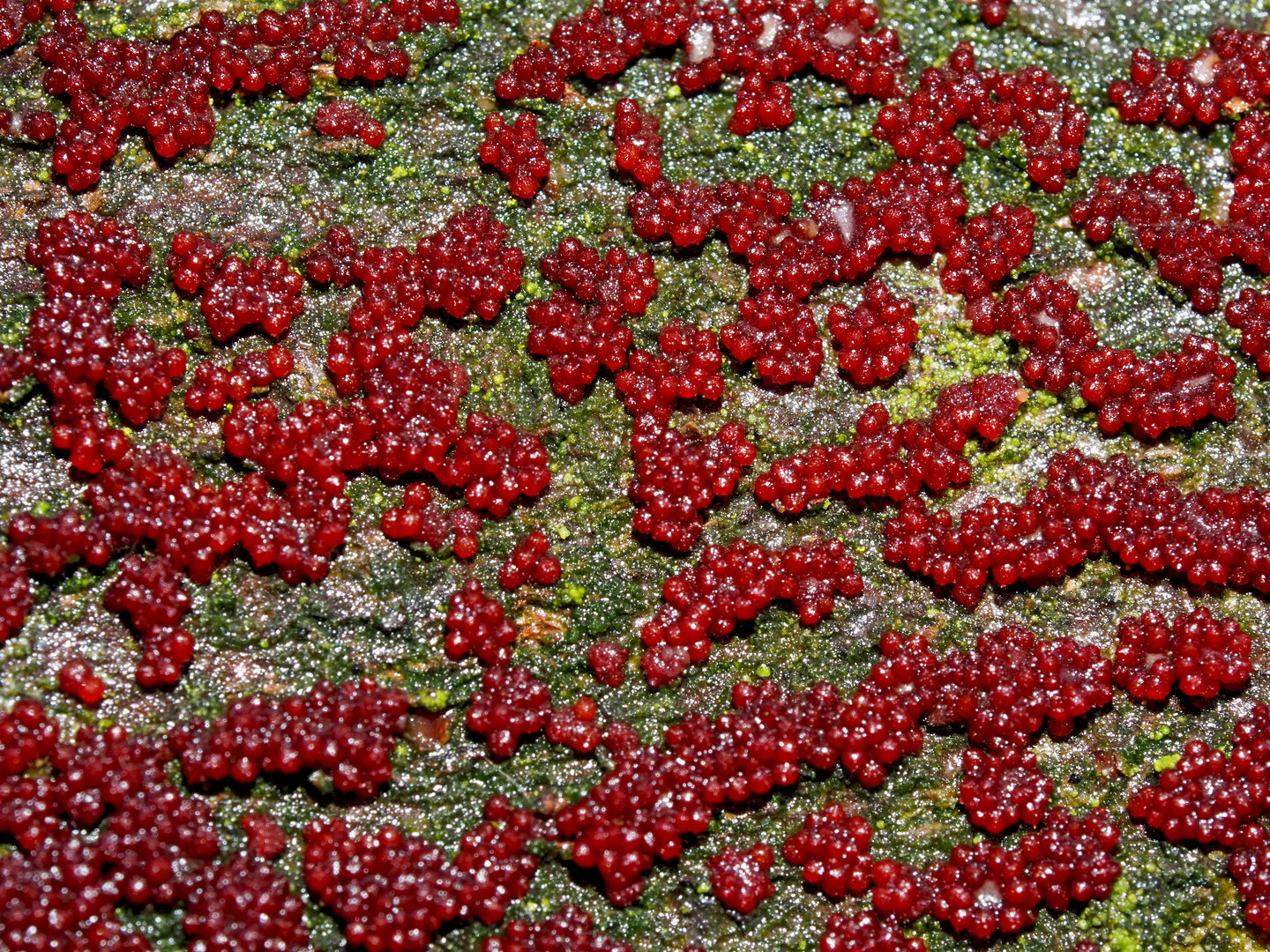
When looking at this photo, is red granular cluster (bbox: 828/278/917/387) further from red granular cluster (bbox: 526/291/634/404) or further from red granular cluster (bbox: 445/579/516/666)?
red granular cluster (bbox: 445/579/516/666)

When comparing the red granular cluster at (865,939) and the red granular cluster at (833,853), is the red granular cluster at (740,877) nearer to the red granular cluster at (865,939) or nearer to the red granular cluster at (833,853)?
the red granular cluster at (833,853)

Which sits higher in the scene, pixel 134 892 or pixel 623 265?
pixel 623 265

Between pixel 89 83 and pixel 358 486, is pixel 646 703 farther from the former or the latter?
pixel 89 83

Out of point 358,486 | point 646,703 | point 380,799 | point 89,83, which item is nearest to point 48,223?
point 89,83

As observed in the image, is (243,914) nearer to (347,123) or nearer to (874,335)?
(347,123)

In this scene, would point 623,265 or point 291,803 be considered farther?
point 623,265
